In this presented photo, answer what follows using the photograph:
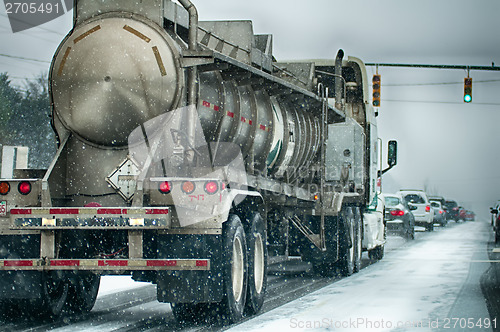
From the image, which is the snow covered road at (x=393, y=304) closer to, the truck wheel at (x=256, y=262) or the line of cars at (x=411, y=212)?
the truck wheel at (x=256, y=262)

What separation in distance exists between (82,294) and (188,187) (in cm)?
263

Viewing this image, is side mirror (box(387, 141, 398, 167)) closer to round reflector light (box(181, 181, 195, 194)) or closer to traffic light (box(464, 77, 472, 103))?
traffic light (box(464, 77, 472, 103))

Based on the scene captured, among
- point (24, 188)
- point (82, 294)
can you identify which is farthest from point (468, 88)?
point (24, 188)

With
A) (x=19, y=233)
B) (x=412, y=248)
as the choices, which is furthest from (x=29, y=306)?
(x=412, y=248)

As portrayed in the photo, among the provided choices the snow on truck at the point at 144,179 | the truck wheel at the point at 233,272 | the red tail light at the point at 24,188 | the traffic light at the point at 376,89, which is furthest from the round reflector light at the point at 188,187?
the traffic light at the point at 376,89

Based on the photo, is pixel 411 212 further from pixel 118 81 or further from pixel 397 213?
pixel 118 81

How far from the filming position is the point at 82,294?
402 inches

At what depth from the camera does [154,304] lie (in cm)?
1114

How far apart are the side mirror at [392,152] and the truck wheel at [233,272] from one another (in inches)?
398

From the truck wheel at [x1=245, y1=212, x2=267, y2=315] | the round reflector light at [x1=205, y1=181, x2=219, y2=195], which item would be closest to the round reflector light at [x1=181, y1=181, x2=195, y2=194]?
the round reflector light at [x1=205, y1=181, x2=219, y2=195]

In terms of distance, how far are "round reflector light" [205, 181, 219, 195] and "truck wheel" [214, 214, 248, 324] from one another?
21.2 inches

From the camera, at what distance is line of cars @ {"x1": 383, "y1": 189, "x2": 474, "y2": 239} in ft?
90.4

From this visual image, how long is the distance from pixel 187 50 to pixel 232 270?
243 centimetres

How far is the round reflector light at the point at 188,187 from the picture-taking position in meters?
8.47
